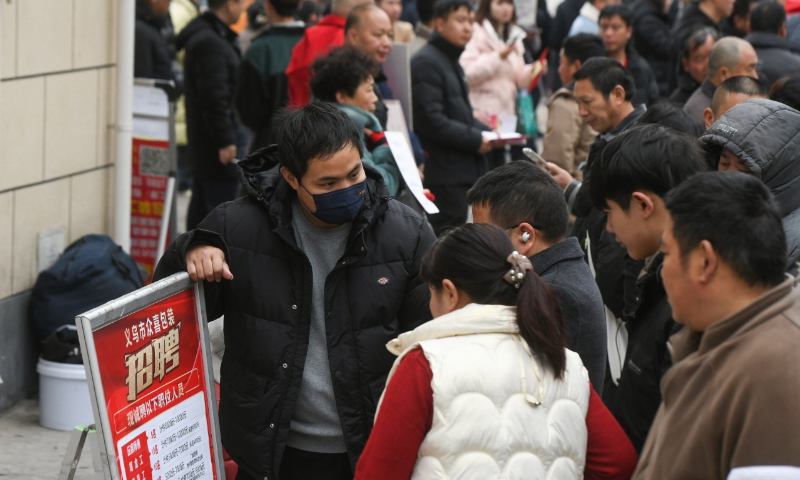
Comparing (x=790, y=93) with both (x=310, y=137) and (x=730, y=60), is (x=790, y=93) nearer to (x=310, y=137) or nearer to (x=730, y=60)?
(x=730, y=60)

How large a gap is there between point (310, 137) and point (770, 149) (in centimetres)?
146

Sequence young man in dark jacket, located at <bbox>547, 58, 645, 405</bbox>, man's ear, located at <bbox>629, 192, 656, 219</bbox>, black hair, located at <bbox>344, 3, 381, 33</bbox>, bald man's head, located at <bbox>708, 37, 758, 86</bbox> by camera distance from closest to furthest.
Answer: man's ear, located at <bbox>629, 192, 656, 219</bbox> → young man in dark jacket, located at <bbox>547, 58, 645, 405</bbox> → bald man's head, located at <bbox>708, 37, 758, 86</bbox> → black hair, located at <bbox>344, 3, 381, 33</bbox>

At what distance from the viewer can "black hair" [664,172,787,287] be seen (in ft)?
5.53

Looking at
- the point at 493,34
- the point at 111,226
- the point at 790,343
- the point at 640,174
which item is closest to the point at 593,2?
the point at 493,34

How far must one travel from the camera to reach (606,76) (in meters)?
4.88

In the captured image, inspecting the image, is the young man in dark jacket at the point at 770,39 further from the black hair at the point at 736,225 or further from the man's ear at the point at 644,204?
the black hair at the point at 736,225

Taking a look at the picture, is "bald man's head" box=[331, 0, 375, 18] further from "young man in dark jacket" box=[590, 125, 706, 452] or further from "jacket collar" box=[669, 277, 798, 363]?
"jacket collar" box=[669, 277, 798, 363]

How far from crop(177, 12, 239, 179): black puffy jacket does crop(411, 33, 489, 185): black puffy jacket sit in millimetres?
1543

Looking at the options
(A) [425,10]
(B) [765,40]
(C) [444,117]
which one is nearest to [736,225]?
(C) [444,117]

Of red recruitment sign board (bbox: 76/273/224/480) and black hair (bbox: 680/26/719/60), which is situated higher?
black hair (bbox: 680/26/719/60)

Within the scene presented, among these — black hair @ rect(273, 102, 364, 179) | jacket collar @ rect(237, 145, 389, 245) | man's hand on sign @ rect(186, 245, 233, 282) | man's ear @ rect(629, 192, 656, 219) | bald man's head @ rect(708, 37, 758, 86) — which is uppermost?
bald man's head @ rect(708, 37, 758, 86)

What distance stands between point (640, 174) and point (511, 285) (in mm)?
610

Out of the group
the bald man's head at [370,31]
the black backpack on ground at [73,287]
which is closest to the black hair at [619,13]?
the bald man's head at [370,31]

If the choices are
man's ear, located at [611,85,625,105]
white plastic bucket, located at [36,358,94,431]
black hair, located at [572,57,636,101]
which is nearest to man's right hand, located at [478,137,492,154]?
black hair, located at [572,57,636,101]
